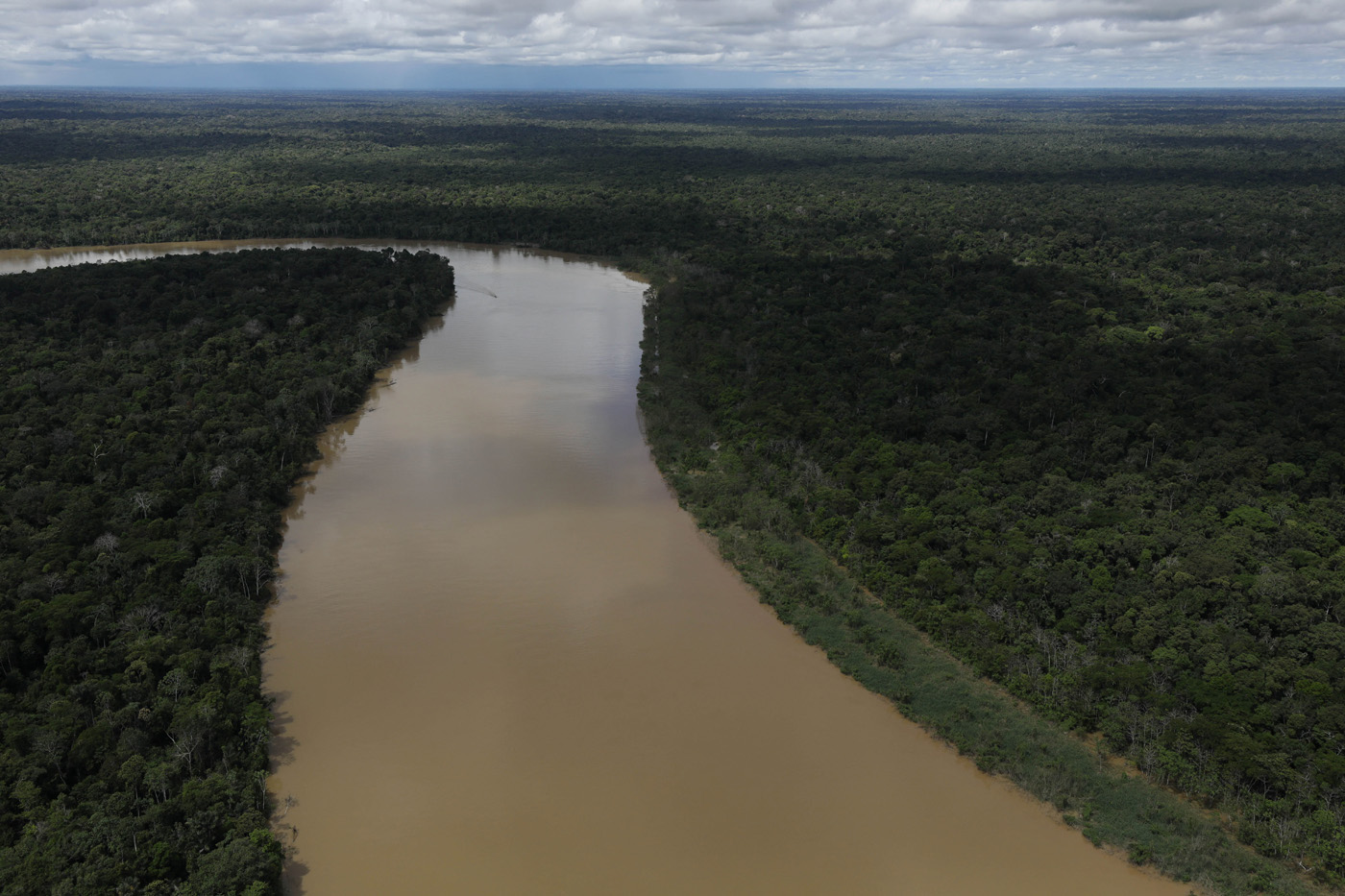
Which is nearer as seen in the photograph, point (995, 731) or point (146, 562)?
point (995, 731)

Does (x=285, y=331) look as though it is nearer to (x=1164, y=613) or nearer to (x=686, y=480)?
(x=686, y=480)

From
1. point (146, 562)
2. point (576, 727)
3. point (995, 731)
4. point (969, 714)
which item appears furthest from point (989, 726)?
point (146, 562)

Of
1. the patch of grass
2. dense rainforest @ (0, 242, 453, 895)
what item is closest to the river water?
the patch of grass

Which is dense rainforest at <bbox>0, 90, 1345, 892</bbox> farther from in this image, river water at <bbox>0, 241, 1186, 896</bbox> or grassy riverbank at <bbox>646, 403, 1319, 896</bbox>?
river water at <bbox>0, 241, 1186, 896</bbox>

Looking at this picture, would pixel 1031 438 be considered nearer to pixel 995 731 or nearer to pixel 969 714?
pixel 969 714

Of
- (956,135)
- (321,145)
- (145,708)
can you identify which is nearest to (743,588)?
(145,708)
